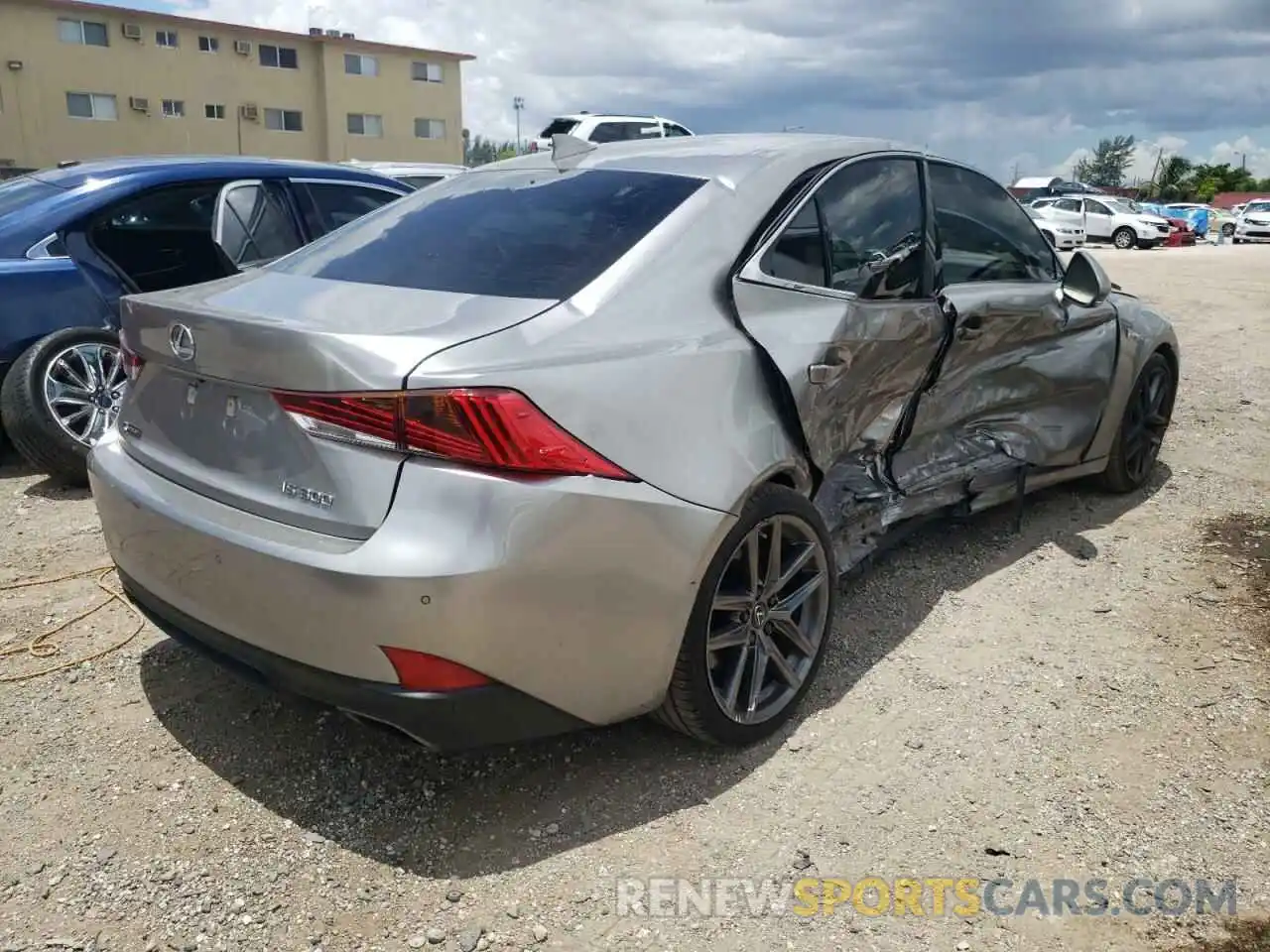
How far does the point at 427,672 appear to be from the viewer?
2.32m

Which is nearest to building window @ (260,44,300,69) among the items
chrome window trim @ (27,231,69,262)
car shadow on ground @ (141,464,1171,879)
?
chrome window trim @ (27,231,69,262)

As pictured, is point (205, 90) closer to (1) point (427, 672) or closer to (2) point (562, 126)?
(2) point (562, 126)

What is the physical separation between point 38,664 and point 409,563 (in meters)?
1.96

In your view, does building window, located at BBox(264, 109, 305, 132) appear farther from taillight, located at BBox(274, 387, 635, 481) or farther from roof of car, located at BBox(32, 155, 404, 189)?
taillight, located at BBox(274, 387, 635, 481)

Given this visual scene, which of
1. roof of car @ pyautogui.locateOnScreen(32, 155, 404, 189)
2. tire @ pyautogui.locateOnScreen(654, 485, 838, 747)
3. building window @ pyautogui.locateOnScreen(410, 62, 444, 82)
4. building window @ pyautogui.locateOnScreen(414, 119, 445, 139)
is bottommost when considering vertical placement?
tire @ pyautogui.locateOnScreen(654, 485, 838, 747)

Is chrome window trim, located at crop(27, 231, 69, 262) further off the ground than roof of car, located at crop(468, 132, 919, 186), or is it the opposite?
roof of car, located at crop(468, 132, 919, 186)

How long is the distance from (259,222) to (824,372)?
4.07m

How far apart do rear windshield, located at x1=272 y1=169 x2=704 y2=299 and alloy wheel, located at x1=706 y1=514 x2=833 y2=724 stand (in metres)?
0.90

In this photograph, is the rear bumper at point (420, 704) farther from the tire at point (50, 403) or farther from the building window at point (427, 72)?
the building window at point (427, 72)

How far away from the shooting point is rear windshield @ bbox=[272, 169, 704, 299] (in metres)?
2.82

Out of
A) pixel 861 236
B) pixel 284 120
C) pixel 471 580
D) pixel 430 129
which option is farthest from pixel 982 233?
pixel 430 129

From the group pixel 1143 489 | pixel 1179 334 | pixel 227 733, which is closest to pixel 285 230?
pixel 227 733

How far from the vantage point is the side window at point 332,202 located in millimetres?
6305

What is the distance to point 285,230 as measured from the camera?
6121 millimetres
